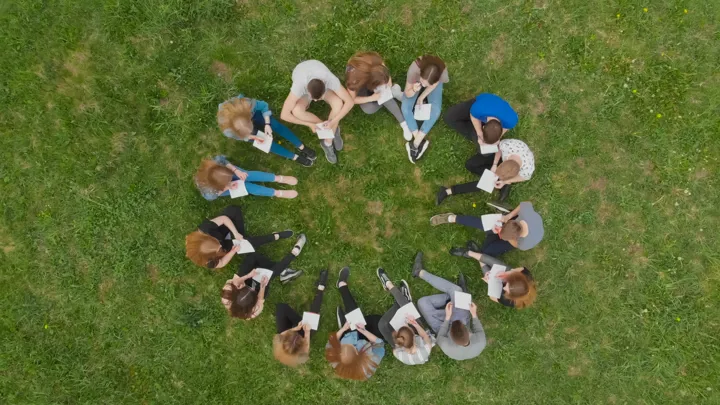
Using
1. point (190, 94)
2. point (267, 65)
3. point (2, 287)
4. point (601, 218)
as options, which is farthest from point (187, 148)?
point (601, 218)

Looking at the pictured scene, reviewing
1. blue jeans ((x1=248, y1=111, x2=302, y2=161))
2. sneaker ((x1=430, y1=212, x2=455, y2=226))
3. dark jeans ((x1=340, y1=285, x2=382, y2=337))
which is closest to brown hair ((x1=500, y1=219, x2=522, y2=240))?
sneaker ((x1=430, y1=212, x2=455, y2=226))

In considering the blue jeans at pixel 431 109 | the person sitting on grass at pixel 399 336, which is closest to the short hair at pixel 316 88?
the blue jeans at pixel 431 109

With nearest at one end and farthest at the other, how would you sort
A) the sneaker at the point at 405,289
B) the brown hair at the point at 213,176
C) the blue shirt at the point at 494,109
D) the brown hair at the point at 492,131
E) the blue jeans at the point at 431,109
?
the brown hair at the point at 492,131 < the brown hair at the point at 213,176 < the blue shirt at the point at 494,109 < the blue jeans at the point at 431,109 < the sneaker at the point at 405,289

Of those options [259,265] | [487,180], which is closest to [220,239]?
Result: [259,265]

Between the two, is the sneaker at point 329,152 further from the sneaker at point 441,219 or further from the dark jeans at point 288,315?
the dark jeans at point 288,315

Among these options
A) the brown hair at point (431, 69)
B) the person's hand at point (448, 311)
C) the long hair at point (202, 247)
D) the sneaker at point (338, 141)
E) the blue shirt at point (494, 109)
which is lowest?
the person's hand at point (448, 311)

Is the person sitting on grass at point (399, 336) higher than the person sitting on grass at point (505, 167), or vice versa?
the person sitting on grass at point (505, 167)
